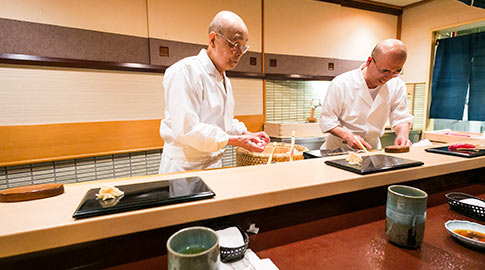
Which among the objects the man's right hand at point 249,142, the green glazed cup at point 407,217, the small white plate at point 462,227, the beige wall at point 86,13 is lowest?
the small white plate at point 462,227

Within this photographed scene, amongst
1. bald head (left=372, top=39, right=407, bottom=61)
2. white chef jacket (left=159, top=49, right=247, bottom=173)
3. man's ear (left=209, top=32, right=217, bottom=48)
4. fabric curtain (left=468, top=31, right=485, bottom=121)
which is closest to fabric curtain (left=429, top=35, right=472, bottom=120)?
fabric curtain (left=468, top=31, right=485, bottom=121)

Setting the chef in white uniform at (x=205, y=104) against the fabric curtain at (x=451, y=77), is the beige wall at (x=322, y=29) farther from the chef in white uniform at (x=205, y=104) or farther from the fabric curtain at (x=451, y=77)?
the chef in white uniform at (x=205, y=104)

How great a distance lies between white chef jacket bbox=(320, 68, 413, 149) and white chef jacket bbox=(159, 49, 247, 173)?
1166mm

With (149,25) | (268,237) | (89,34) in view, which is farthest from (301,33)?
(268,237)

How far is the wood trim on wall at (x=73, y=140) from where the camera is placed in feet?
9.21

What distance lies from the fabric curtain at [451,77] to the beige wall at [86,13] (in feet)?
18.4

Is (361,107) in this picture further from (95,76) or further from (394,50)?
(95,76)

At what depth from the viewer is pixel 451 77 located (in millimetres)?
4848

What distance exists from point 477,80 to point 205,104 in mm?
5352

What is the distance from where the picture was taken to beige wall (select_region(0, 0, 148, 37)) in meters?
2.72

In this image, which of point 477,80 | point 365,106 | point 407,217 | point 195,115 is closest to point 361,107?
point 365,106

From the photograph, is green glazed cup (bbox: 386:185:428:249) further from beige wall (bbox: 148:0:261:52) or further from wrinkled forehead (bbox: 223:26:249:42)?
beige wall (bbox: 148:0:261:52)

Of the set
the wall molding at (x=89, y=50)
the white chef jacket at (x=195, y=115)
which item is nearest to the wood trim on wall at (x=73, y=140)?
the wall molding at (x=89, y=50)

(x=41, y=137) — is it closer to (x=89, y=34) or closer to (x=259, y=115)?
(x=89, y=34)
